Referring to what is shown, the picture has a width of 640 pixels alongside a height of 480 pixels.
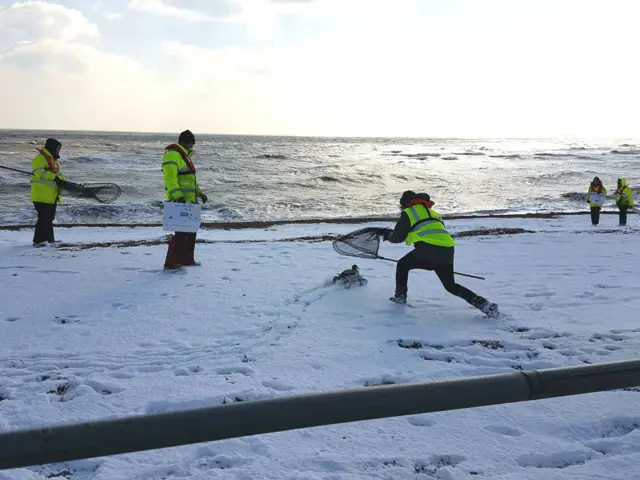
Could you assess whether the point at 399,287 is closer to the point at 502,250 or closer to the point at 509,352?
the point at 509,352

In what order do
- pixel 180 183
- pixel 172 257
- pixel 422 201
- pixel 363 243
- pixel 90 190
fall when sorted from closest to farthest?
1. pixel 422 201
2. pixel 363 243
3. pixel 180 183
4. pixel 172 257
5. pixel 90 190

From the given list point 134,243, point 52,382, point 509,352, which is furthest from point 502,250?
point 52,382

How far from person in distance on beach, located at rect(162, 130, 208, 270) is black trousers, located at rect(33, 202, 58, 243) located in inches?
128

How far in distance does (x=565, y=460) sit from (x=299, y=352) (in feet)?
7.87

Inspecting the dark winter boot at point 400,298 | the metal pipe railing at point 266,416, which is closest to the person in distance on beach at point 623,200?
the dark winter boot at point 400,298

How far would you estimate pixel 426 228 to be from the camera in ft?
20.0

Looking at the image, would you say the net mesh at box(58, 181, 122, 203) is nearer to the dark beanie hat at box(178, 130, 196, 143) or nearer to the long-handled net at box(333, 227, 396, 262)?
the dark beanie hat at box(178, 130, 196, 143)

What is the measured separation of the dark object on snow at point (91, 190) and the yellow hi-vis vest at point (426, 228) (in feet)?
22.0

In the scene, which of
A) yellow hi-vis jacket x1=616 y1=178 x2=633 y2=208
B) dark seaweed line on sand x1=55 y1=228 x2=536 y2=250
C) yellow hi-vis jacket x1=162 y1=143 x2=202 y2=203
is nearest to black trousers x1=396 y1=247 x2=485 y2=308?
yellow hi-vis jacket x1=162 y1=143 x2=202 y2=203

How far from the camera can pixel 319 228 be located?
52.5 feet

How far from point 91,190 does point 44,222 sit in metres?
1.05

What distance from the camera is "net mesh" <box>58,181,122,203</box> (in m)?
9.94

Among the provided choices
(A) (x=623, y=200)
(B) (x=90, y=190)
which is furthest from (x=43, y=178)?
(A) (x=623, y=200)

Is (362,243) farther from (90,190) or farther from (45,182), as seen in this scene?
(45,182)
